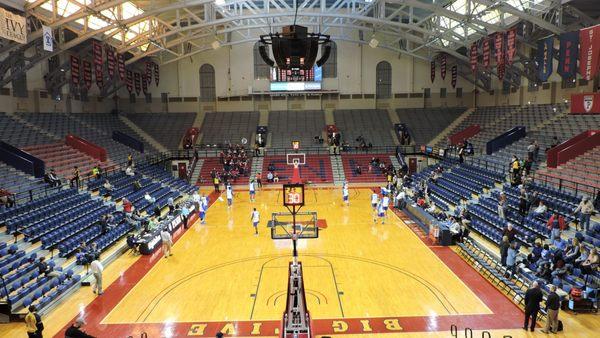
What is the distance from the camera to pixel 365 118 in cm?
4481

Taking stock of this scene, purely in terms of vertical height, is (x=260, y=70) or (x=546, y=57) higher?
(x=260, y=70)

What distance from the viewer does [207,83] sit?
149 feet

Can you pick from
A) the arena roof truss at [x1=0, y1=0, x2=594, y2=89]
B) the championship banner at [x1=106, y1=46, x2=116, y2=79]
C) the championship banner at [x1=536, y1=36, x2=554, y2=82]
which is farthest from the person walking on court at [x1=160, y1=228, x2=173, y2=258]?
the championship banner at [x1=536, y1=36, x2=554, y2=82]

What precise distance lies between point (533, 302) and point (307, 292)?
6382 mm

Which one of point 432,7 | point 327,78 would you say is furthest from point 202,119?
point 432,7

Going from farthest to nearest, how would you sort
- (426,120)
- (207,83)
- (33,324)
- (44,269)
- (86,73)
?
(207,83) < (426,120) < (86,73) < (44,269) < (33,324)

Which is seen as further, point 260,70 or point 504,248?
point 260,70

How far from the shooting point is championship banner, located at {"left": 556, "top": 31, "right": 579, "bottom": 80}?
2024 cm

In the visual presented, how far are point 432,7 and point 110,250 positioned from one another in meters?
21.6

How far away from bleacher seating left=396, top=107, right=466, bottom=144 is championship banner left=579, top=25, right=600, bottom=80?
22270 mm

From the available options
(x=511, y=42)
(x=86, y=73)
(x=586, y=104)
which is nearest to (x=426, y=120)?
(x=511, y=42)

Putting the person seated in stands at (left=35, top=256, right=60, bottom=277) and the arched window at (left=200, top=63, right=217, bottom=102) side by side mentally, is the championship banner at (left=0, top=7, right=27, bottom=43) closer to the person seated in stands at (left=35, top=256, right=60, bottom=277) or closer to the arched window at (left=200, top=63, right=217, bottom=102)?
the person seated in stands at (left=35, top=256, right=60, bottom=277)

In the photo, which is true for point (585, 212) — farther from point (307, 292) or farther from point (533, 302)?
point (307, 292)

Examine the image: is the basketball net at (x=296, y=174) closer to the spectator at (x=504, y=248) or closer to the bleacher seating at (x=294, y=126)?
the bleacher seating at (x=294, y=126)
